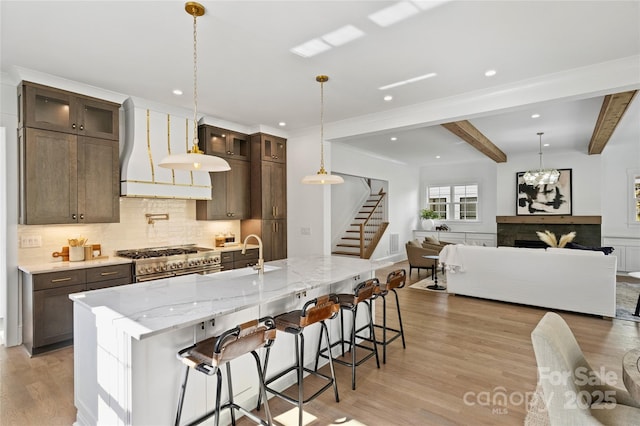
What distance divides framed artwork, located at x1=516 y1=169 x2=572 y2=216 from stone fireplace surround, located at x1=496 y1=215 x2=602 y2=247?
184 millimetres

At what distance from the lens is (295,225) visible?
5.95 meters

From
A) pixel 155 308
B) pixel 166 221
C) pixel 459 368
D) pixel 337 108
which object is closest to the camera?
pixel 155 308

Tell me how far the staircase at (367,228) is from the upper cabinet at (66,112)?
19.7 feet

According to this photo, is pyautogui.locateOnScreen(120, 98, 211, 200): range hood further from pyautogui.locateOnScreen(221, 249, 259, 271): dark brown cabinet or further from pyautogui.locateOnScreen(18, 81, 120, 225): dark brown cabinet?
pyautogui.locateOnScreen(221, 249, 259, 271): dark brown cabinet

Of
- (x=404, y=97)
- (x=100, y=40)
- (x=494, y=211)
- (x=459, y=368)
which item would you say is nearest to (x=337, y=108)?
(x=404, y=97)

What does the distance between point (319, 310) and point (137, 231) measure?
336 centimetres

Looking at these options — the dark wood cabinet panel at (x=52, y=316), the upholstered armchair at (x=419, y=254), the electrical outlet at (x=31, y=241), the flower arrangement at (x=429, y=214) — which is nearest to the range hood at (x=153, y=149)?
Answer: the electrical outlet at (x=31, y=241)

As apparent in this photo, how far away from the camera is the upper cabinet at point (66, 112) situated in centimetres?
348

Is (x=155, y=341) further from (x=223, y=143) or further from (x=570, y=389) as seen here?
(x=223, y=143)

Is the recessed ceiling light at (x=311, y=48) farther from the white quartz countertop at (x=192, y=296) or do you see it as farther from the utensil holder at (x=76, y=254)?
the utensil holder at (x=76, y=254)

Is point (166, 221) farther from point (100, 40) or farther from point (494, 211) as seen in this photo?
point (494, 211)

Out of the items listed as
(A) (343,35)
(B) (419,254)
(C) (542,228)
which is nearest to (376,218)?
(B) (419,254)

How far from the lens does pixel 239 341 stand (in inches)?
71.7

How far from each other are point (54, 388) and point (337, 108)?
4.23m
